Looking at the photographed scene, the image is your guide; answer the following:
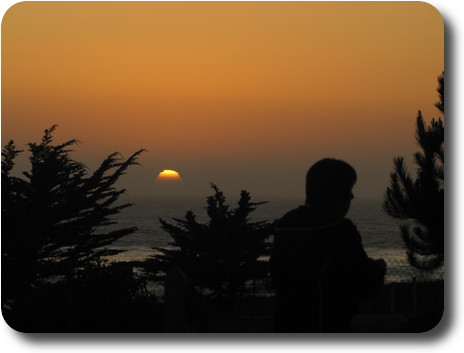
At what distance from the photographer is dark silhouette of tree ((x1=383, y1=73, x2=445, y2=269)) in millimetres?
5012

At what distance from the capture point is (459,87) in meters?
4.74

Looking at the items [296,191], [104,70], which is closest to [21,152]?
[104,70]

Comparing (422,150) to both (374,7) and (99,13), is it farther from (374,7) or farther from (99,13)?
(99,13)

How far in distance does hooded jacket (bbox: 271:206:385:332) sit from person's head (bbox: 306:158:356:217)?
6 centimetres

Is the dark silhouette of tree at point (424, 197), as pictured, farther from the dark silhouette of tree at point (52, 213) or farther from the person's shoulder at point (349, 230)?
the person's shoulder at point (349, 230)

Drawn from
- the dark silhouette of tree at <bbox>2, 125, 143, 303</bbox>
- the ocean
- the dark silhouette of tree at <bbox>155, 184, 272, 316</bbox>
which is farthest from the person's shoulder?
the dark silhouette of tree at <bbox>155, 184, 272, 316</bbox>

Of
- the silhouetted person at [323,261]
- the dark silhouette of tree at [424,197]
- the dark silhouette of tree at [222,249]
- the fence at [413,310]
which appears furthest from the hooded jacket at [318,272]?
the dark silhouette of tree at [222,249]

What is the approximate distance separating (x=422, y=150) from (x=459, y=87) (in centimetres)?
65

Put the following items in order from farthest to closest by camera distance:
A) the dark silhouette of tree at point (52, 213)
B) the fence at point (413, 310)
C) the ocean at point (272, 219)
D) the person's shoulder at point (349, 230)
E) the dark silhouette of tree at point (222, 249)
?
the dark silhouette of tree at point (222, 249)
the dark silhouette of tree at point (52, 213)
the ocean at point (272, 219)
the fence at point (413, 310)
the person's shoulder at point (349, 230)

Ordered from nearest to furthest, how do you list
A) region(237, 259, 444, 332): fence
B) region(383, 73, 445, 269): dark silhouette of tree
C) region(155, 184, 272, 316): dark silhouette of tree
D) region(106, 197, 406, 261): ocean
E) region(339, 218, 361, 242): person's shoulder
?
Answer: region(339, 218, 361, 242): person's shoulder < region(237, 259, 444, 332): fence < region(383, 73, 445, 269): dark silhouette of tree < region(106, 197, 406, 261): ocean < region(155, 184, 272, 316): dark silhouette of tree

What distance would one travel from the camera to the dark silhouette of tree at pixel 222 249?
34.2ft

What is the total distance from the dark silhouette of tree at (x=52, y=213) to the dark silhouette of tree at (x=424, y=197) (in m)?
2.29

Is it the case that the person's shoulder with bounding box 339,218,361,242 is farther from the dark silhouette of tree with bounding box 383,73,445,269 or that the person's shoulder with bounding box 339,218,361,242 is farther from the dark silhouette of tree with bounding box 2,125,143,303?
the dark silhouette of tree with bounding box 2,125,143,303

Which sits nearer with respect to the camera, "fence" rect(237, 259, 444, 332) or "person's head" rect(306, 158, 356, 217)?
"person's head" rect(306, 158, 356, 217)
